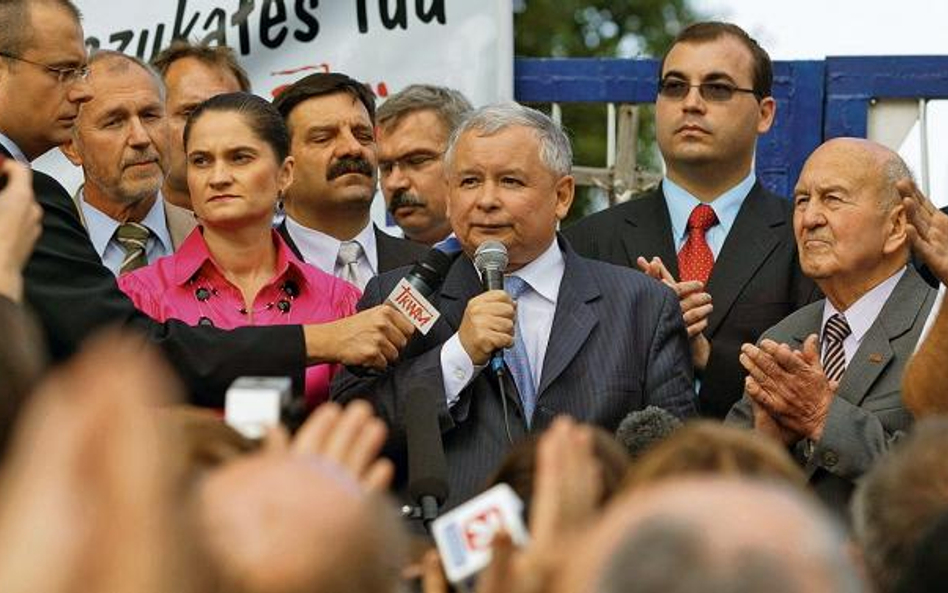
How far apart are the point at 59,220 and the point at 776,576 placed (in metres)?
3.56

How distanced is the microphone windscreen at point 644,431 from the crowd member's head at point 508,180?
3.88ft

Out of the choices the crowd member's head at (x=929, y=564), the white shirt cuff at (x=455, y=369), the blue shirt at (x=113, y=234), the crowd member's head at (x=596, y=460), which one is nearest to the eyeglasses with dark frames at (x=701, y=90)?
the blue shirt at (x=113, y=234)

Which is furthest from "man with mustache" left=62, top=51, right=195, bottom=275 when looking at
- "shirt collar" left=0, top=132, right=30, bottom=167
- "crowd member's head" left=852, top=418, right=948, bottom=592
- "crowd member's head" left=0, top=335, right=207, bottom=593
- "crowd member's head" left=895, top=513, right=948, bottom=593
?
"crowd member's head" left=0, top=335, right=207, bottom=593

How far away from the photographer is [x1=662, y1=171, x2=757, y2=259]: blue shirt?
22.8 ft

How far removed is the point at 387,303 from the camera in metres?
5.57

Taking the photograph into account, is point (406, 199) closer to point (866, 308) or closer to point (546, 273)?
point (546, 273)

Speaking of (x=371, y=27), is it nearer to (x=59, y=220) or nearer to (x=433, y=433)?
(x=59, y=220)

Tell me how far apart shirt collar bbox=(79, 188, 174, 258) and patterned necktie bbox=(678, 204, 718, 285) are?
1.73 m

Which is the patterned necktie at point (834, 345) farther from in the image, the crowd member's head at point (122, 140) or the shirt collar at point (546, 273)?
the crowd member's head at point (122, 140)

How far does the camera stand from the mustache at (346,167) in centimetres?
696

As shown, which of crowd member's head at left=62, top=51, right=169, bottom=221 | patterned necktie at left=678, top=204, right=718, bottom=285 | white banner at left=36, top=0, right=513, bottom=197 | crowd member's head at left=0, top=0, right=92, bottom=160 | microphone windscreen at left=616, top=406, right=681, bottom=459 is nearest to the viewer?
microphone windscreen at left=616, top=406, right=681, bottom=459

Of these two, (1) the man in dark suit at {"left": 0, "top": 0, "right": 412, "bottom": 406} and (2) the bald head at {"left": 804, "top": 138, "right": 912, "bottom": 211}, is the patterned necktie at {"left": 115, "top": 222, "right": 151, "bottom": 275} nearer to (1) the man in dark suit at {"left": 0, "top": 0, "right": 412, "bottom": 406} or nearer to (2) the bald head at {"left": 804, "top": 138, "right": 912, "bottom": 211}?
(1) the man in dark suit at {"left": 0, "top": 0, "right": 412, "bottom": 406}

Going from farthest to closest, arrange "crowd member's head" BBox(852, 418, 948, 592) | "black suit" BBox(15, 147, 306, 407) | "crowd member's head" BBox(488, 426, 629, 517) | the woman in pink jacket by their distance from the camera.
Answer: the woman in pink jacket < "black suit" BBox(15, 147, 306, 407) < "crowd member's head" BBox(488, 426, 629, 517) < "crowd member's head" BBox(852, 418, 948, 592)

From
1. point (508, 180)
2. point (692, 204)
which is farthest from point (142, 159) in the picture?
point (692, 204)
